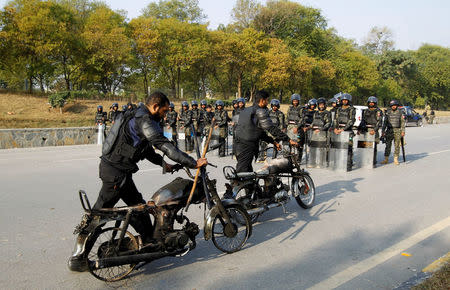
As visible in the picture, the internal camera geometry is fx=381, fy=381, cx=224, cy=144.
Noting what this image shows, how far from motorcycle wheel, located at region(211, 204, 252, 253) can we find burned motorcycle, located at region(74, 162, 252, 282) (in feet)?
0.04

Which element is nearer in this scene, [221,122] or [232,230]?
[232,230]

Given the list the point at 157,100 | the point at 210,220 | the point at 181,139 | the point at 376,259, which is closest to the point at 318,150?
the point at 181,139

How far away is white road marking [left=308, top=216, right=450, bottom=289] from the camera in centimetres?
377

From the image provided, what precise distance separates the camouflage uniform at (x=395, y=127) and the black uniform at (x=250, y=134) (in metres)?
7.34

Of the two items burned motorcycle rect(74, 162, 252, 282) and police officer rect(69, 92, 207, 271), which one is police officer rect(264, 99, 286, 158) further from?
police officer rect(69, 92, 207, 271)

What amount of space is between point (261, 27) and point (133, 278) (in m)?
54.3

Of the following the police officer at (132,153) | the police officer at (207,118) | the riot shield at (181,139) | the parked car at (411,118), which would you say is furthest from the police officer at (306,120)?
the parked car at (411,118)

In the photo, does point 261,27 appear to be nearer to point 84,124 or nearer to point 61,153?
point 84,124

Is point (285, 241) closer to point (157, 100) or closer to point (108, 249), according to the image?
point (108, 249)

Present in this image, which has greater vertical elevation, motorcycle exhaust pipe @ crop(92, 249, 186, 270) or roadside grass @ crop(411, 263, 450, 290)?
motorcycle exhaust pipe @ crop(92, 249, 186, 270)

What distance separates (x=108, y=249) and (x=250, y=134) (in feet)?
9.31

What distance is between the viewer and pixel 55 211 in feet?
19.7

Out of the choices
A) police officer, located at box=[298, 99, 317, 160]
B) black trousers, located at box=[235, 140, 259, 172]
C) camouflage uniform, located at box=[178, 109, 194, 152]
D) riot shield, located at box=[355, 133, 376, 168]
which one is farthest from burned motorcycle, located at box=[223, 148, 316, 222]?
Answer: camouflage uniform, located at box=[178, 109, 194, 152]

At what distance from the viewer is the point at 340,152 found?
34.1 feet
